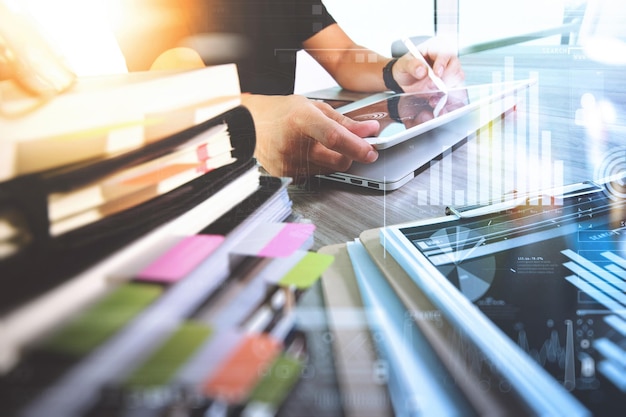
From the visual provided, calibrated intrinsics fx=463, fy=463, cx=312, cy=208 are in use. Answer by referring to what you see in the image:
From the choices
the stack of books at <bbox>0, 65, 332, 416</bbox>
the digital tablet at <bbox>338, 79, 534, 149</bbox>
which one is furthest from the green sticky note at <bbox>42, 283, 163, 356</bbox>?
the digital tablet at <bbox>338, 79, 534, 149</bbox>

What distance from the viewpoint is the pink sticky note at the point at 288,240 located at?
646 millimetres

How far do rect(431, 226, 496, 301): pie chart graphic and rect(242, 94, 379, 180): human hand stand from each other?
0.17 meters

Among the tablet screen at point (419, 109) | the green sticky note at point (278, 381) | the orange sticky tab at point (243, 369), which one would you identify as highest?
the tablet screen at point (419, 109)

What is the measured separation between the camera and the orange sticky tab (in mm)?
519

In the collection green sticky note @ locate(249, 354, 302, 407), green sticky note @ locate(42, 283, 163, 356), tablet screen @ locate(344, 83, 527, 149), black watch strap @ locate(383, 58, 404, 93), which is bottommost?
green sticky note @ locate(249, 354, 302, 407)

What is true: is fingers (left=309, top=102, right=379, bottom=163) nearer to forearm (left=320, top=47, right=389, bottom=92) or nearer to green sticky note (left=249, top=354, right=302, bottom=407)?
forearm (left=320, top=47, right=389, bottom=92)

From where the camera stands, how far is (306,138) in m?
0.72

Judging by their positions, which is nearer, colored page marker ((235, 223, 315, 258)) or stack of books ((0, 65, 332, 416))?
stack of books ((0, 65, 332, 416))

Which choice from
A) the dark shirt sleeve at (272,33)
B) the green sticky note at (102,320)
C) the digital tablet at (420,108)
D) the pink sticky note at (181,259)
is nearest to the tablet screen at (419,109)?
the digital tablet at (420,108)

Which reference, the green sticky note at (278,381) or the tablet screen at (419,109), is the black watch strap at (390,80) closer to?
the tablet screen at (419,109)

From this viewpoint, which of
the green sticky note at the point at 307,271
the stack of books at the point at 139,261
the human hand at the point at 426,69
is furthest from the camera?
the human hand at the point at 426,69

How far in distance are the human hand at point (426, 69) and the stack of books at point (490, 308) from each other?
210 millimetres

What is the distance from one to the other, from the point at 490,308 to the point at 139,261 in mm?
471

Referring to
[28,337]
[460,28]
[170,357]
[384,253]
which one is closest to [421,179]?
[384,253]
